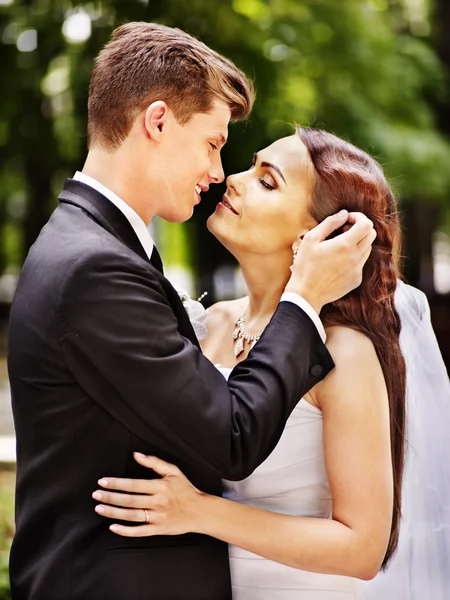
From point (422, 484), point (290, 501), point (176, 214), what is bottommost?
point (422, 484)

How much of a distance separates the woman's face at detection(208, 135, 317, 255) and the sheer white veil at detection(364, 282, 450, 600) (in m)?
0.63

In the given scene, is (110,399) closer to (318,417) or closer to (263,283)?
(318,417)

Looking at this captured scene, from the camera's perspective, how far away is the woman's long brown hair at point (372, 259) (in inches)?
116

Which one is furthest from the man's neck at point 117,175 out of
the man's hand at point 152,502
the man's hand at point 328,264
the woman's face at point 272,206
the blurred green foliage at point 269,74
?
the blurred green foliage at point 269,74

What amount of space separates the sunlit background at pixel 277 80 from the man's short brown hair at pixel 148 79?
4960mm

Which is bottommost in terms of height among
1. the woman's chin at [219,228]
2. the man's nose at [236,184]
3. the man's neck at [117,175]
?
the woman's chin at [219,228]

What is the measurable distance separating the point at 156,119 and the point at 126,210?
27 centimetres

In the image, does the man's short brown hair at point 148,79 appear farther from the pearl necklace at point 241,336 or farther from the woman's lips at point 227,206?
the pearl necklace at point 241,336

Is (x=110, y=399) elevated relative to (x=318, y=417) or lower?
elevated

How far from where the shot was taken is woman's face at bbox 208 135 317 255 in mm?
3074

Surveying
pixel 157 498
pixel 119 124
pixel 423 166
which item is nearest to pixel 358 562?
pixel 157 498

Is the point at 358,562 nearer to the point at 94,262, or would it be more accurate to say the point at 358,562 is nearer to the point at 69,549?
the point at 69,549

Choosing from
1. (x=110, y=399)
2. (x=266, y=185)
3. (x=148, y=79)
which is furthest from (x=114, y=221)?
(x=266, y=185)

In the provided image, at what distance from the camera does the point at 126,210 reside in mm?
2480
